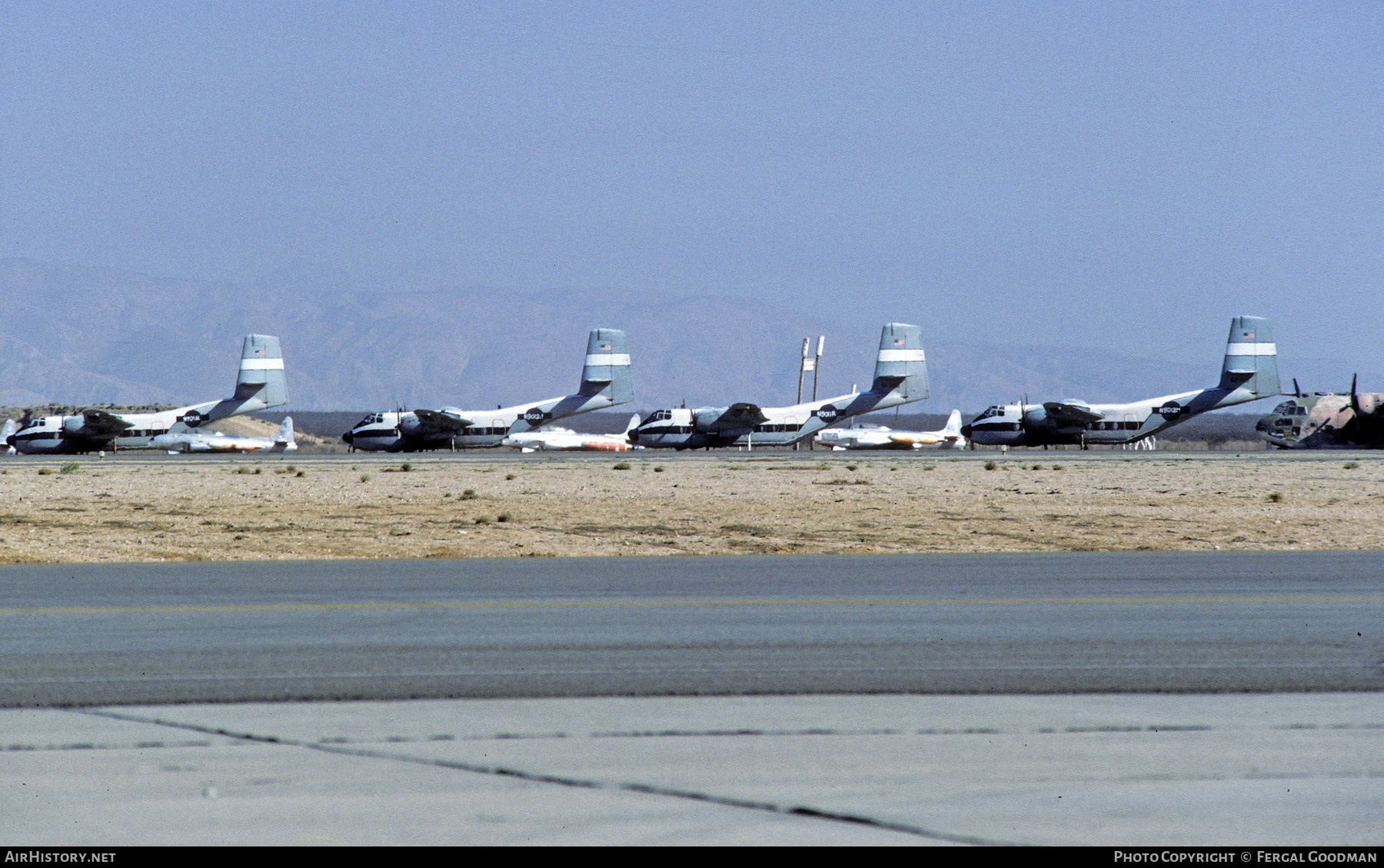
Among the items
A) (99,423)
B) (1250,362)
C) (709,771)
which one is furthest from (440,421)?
(709,771)

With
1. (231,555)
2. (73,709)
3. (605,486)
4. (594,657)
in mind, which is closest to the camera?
(73,709)

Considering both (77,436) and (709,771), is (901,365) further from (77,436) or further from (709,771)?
(709,771)

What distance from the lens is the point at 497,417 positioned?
78.9 m

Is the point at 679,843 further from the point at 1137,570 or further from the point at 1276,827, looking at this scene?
the point at 1137,570

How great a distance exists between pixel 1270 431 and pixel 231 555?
233 feet

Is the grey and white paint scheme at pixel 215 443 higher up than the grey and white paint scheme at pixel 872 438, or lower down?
lower down

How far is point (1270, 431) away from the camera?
260 ft

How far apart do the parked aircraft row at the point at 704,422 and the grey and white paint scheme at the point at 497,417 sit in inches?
3.0

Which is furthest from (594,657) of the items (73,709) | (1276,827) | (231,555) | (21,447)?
(21,447)

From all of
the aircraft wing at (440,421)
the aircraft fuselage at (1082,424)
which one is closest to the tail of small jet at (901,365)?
the aircraft fuselage at (1082,424)

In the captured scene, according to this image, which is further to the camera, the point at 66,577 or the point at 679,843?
the point at 66,577

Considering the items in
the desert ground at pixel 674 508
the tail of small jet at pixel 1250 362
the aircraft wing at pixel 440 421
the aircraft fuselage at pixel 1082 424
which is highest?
the tail of small jet at pixel 1250 362

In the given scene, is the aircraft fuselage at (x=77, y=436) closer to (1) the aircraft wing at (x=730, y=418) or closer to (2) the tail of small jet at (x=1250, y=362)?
(1) the aircraft wing at (x=730, y=418)

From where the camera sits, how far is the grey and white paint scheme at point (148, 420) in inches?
2862
